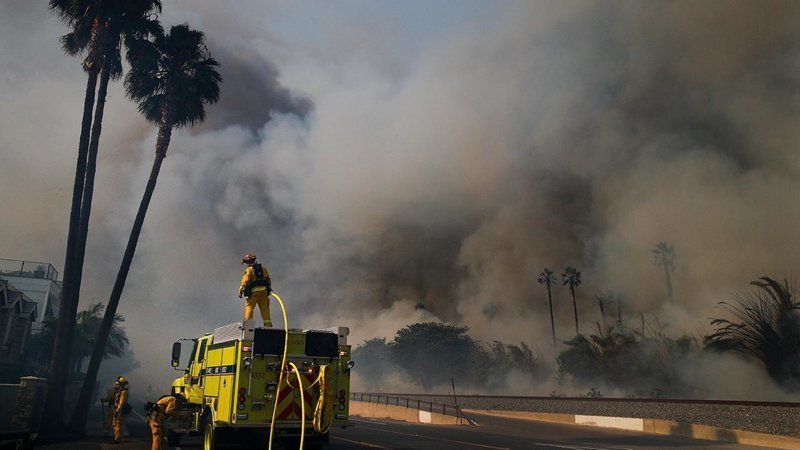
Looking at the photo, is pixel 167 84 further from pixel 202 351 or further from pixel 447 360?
pixel 447 360

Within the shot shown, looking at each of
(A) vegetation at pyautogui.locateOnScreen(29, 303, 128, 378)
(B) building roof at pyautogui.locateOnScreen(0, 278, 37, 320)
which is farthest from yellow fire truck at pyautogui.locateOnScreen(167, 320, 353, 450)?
(A) vegetation at pyautogui.locateOnScreen(29, 303, 128, 378)

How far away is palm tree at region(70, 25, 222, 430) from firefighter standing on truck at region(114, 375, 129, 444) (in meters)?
8.69

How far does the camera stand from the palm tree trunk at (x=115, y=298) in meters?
20.5

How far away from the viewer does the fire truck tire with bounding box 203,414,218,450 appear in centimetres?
1152

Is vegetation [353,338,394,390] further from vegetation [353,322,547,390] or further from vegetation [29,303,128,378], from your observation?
vegetation [29,303,128,378]

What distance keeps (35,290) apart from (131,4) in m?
45.1

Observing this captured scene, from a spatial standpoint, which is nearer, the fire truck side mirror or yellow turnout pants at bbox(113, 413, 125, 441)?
the fire truck side mirror

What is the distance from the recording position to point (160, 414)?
1289 cm

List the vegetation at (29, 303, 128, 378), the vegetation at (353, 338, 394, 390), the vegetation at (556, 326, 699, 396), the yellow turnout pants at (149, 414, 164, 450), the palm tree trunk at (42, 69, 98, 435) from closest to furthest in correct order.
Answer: the yellow turnout pants at (149, 414, 164, 450) → the palm tree trunk at (42, 69, 98, 435) → the vegetation at (29, 303, 128, 378) → the vegetation at (556, 326, 699, 396) → the vegetation at (353, 338, 394, 390)

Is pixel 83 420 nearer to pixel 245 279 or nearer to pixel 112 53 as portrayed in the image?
pixel 245 279

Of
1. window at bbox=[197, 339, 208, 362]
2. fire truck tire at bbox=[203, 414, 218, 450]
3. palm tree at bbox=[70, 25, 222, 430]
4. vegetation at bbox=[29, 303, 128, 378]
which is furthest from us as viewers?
vegetation at bbox=[29, 303, 128, 378]

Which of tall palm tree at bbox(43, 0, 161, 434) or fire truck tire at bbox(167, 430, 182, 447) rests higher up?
tall palm tree at bbox(43, 0, 161, 434)

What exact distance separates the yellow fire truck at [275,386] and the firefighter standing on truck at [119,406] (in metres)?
6.17

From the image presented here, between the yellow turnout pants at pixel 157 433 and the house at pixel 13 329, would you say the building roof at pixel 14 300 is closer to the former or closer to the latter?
the house at pixel 13 329
